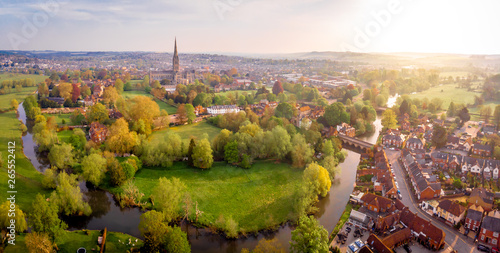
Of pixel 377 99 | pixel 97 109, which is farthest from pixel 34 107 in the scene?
pixel 377 99

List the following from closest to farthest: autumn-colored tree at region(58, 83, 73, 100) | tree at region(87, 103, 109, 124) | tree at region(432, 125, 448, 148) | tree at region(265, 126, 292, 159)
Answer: tree at region(265, 126, 292, 159) → tree at region(432, 125, 448, 148) → tree at region(87, 103, 109, 124) → autumn-colored tree at region(58, 83, 73, 100)

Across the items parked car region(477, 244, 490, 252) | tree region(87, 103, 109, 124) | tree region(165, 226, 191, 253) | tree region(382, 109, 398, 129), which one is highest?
tree region(382, 109, 398, 129)

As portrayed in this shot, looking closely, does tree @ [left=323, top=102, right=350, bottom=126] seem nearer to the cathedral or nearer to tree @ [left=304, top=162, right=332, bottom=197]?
tree @ [left=304, top=162, right=332, bottom=197]

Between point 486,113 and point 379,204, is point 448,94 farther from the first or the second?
point 379,204

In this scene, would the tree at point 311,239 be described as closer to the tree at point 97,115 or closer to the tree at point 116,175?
the tree at point 116,175

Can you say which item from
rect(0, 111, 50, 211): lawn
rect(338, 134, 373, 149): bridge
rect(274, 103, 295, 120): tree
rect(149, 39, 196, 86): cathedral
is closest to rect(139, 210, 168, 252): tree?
rect(0, 111, 50, 211): lawn

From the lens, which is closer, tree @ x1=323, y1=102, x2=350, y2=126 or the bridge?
the bridge
